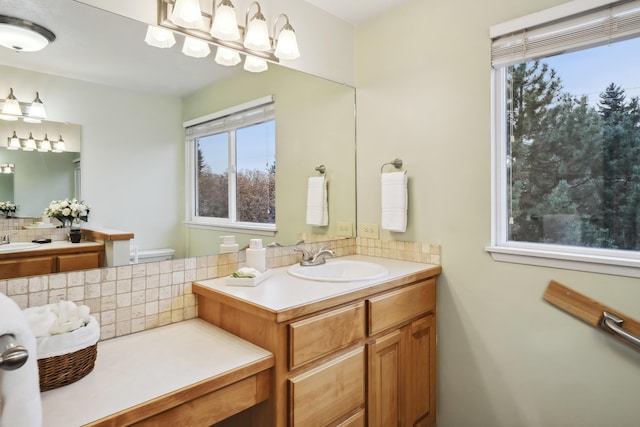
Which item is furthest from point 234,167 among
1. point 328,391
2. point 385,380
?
point 385,380

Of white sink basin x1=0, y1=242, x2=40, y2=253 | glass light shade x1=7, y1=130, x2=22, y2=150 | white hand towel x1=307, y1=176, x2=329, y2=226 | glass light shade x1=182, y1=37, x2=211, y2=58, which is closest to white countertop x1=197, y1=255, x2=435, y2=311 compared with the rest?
white hand towel x1=307, y1=176, x2=329, y2=226

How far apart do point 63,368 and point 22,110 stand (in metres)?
0.88

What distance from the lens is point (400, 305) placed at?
5.48ft

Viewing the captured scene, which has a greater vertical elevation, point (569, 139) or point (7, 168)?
point (569, 139)

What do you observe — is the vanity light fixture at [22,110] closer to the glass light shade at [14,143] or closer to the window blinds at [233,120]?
the glass light shade at [14,143]

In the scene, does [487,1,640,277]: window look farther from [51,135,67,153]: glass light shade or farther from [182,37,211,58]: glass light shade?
[51,135,67,153]: glass light shade

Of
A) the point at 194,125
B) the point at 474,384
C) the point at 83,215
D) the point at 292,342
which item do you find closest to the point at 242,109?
the point at 194,125

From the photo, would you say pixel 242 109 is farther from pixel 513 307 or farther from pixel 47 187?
pixel 513 307

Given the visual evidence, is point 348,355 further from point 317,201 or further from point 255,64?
point 255,64

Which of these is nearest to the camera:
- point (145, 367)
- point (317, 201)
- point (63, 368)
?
point (63, 368)

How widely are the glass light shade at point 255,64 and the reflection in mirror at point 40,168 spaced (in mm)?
818

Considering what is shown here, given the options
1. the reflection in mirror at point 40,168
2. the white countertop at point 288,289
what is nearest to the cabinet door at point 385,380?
the white countertop at point 288,289

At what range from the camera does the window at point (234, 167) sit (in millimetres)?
1709

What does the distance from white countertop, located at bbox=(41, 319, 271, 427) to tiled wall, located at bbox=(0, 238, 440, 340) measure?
0.19ft
